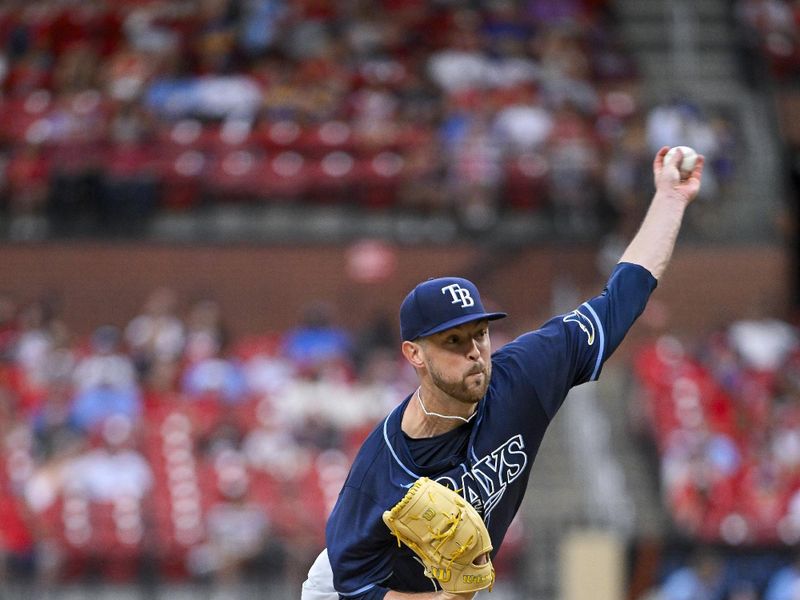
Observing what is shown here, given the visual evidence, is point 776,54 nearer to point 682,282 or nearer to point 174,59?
point 682,282

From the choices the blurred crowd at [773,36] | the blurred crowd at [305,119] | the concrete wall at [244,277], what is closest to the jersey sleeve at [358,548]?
the concrete wall at [244,277]

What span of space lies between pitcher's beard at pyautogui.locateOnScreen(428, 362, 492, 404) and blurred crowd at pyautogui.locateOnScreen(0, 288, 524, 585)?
6693mm

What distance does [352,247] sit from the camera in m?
15.5

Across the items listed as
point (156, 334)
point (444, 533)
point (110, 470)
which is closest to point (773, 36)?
point (156, 334)

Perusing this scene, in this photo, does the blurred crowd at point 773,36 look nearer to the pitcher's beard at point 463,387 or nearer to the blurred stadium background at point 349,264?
the blurred stadium background at point 349,264

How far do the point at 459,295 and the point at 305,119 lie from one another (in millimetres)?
11623

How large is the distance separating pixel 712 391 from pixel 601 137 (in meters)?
3.82

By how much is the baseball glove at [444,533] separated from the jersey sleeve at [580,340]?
564 mm

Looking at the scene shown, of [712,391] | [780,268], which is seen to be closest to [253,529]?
[712,391]

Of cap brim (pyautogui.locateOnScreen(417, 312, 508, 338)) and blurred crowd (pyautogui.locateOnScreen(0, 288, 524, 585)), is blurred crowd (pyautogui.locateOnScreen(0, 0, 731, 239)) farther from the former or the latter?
cap brim (pyautogui.locateOnScreen(417, 312, 508, 338))

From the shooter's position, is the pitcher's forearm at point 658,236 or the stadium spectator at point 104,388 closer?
the pitcher's forearm at point 658,236

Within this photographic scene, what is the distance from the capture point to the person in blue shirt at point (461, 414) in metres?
4.43

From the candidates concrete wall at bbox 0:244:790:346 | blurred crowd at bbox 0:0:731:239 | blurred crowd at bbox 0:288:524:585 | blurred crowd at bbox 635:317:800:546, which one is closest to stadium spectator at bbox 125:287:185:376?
blurred crowd at bbox 0:288:524:585

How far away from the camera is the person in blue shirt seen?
4.43m
